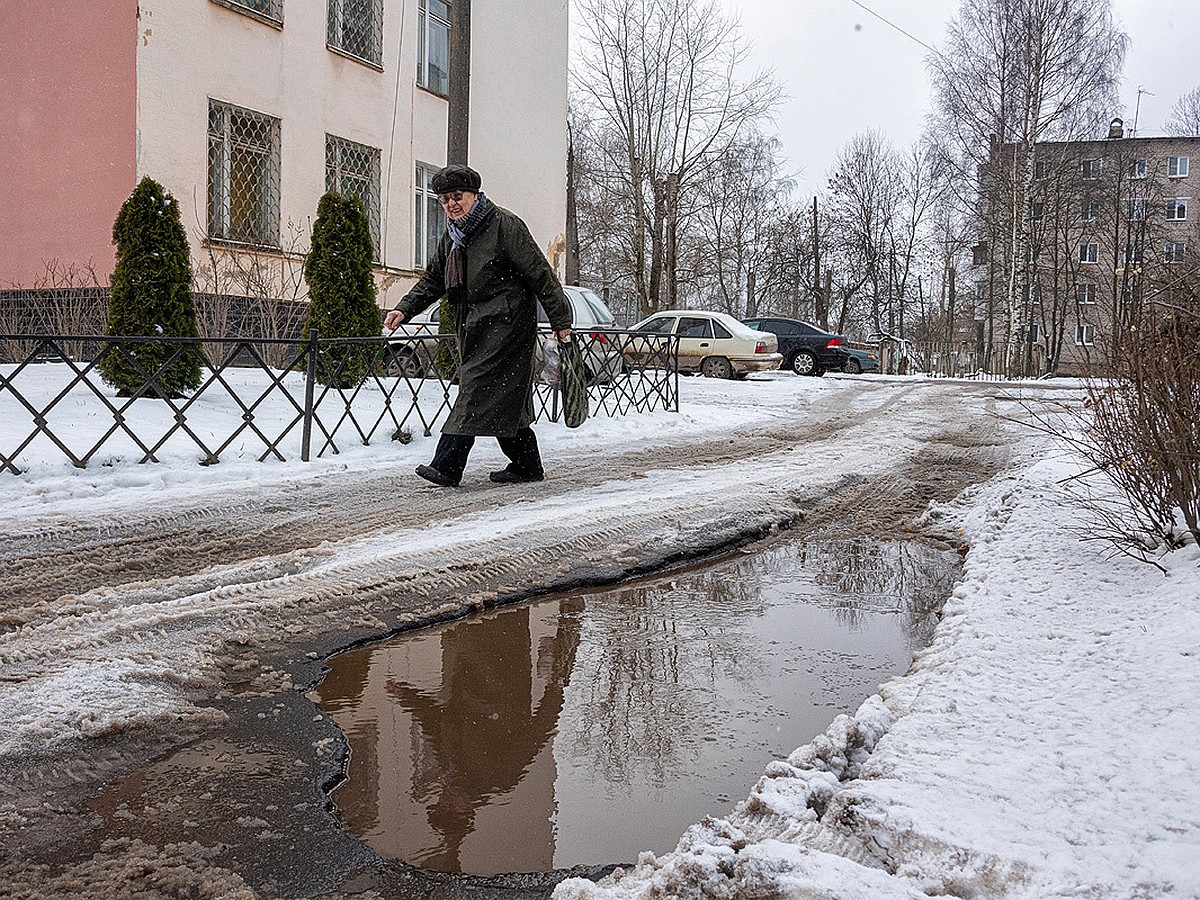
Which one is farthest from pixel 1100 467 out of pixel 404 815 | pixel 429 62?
pixel 429 62

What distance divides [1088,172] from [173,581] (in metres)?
41.9

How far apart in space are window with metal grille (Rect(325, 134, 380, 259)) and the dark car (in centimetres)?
1403

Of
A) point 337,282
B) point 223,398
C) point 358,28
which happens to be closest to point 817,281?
point 358,28

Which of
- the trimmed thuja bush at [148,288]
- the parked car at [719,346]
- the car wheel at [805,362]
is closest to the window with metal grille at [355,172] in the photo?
the trimmed thuja bush at [148,288]

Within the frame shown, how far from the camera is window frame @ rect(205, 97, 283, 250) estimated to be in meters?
12.9

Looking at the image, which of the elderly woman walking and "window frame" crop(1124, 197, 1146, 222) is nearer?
the elderly woman walking

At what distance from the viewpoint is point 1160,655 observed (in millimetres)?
2715

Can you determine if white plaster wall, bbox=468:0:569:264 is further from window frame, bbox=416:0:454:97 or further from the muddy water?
the muddy water

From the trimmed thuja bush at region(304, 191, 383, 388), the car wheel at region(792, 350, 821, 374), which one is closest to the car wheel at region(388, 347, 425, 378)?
the trimmed thuja bush at region(304, 191, 383, 388)

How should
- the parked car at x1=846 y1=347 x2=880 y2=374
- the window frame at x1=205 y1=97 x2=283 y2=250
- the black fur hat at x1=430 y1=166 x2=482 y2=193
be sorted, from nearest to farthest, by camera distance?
1. the black fur hat at x1=430 y1=166 x2=482 y2=193
2. the window frame at x1=205 y1=97 x2=283 y2=250
3. the parked car at x1=846 y1=347 x2=880 y2=374

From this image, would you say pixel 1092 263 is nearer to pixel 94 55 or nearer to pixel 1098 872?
pixel 94 55

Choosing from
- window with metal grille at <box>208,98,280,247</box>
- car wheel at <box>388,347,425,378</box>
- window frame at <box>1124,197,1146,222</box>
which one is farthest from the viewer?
window frame at <box>1124,197,1146,222</box>

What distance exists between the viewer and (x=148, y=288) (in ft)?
26.5

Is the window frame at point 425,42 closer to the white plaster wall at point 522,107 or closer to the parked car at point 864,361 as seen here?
the white plaster wall at point 522,107
